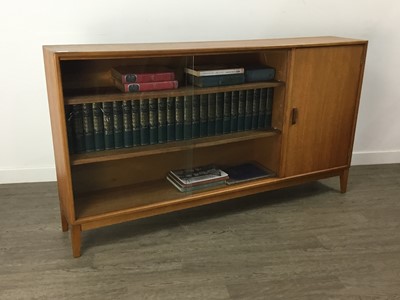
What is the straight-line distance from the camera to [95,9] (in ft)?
7.83

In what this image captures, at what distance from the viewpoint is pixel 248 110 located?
2303mm

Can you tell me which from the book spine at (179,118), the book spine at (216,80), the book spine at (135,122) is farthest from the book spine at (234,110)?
the book spine at (135,122)

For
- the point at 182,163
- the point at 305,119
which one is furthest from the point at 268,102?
the point at 182,163

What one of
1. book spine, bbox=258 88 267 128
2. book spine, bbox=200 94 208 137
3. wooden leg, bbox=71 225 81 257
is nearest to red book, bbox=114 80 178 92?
book spine, bbox=200 94 208 137

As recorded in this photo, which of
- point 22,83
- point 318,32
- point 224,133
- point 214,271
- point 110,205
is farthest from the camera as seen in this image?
point 318,32

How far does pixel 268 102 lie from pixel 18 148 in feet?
5.38

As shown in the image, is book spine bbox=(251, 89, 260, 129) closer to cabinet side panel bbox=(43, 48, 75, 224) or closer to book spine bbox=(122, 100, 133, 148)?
book spine bbox=(122, 100, 133, 148)

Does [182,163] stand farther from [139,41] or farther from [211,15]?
[211,15]

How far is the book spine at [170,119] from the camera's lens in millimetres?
2062

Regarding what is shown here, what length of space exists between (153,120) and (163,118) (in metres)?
0.05

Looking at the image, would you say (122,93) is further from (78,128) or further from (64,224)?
(64,224)

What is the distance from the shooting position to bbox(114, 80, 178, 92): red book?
6.20ft

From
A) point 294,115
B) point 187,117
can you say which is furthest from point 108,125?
point 294,115

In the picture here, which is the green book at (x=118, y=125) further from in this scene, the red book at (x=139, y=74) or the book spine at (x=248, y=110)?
the book spine at (x=248, y=110)
